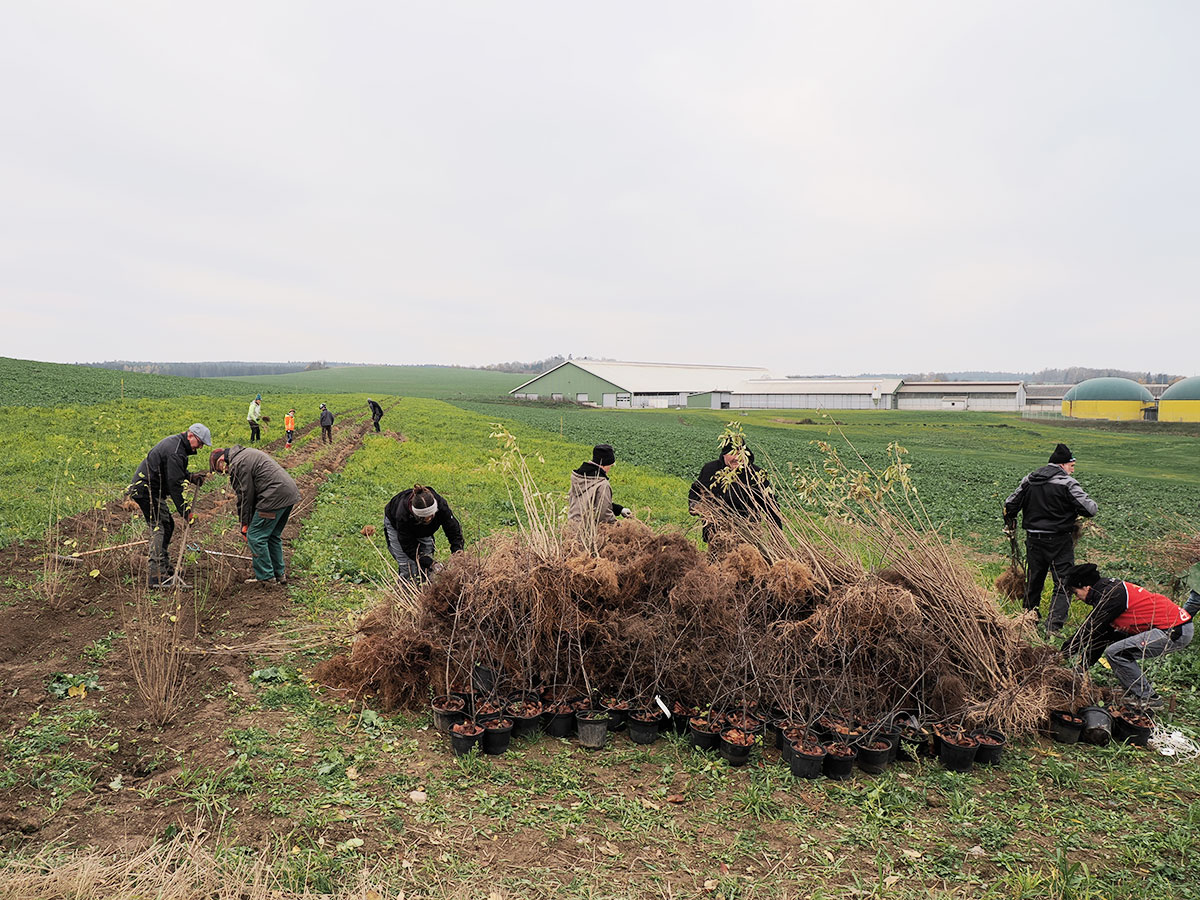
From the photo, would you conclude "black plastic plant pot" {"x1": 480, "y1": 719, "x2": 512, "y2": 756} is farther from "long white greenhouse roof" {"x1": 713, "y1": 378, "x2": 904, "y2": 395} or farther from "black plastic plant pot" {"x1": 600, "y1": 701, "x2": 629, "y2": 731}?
"long white greenhouse roof" {"x1": 713, "y1": 378, "x2": 904, "y2": 395}

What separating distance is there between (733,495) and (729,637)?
189cm

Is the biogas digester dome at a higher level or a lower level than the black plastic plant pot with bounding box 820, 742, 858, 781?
higher

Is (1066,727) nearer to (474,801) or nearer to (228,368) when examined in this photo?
(474,801)

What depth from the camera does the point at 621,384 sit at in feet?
243

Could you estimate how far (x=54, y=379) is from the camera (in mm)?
38625

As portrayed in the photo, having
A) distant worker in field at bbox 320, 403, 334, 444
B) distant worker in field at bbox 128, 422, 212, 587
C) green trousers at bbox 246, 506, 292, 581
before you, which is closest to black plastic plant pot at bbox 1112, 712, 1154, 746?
green trousers at bbox 246, 506, 292, 581

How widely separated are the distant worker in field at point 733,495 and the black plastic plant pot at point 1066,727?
2.68 metres

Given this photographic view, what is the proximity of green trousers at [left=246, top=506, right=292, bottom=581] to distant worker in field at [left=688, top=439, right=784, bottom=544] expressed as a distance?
4754mm

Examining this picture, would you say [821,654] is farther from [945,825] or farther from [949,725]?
[945,825]

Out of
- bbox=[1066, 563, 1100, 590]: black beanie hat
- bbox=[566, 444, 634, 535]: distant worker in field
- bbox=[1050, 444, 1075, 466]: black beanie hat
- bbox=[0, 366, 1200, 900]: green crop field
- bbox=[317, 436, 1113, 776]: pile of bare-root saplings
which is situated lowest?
bbox=[0, 366, 1200, 900]: green crop field

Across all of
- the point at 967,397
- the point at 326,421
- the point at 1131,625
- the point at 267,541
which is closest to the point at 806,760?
the point at 1131,625

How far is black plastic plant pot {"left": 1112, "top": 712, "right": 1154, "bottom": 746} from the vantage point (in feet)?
17.0

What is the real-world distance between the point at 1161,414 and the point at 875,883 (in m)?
72.7

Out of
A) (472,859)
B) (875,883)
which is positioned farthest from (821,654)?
(472,859)
